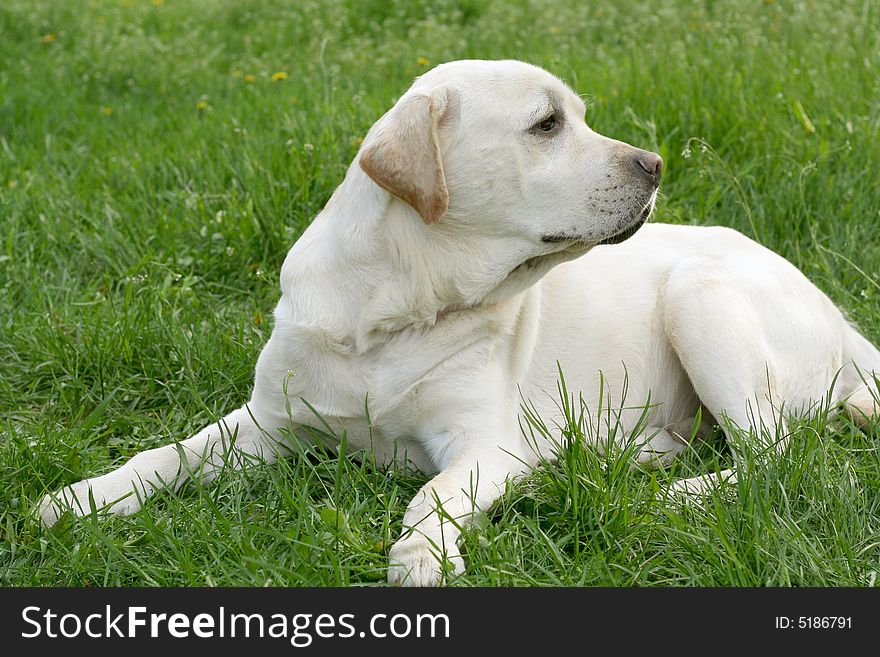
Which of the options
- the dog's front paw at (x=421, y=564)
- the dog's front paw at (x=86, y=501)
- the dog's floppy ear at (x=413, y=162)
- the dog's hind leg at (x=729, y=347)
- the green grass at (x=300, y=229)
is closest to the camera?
the dog's front paw at (x=421, y=564)

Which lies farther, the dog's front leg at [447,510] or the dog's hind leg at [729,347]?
the dog's hind leg at [729,347]

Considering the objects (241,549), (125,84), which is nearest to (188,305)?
(241,549)

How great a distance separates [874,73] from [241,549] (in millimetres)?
4426

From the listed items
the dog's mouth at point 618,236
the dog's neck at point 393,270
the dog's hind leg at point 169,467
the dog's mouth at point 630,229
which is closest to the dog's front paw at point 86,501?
the dog's hind leg at point 169,467

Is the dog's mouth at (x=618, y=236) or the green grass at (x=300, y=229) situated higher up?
the dog's mouth at (x=618, y=236)

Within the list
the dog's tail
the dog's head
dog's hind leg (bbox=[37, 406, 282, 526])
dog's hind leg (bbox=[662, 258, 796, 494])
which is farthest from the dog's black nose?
dog's hind leg (bbox=[37, 406, 282, 526])

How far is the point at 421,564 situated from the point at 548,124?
128 cm

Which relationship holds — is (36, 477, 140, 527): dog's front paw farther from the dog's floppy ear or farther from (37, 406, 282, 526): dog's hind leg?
the dog's floppy ear

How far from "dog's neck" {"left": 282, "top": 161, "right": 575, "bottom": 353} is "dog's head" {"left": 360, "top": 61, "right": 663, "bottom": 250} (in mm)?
68

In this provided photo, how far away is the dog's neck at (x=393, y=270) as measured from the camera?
2982mm

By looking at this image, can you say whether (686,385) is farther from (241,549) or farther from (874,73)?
(874,73)

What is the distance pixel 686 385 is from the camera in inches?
141

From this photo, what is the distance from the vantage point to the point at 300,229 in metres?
4.70

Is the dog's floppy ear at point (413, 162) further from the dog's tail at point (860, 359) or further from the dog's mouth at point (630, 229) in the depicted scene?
the dog's tail at point (860, 359)
